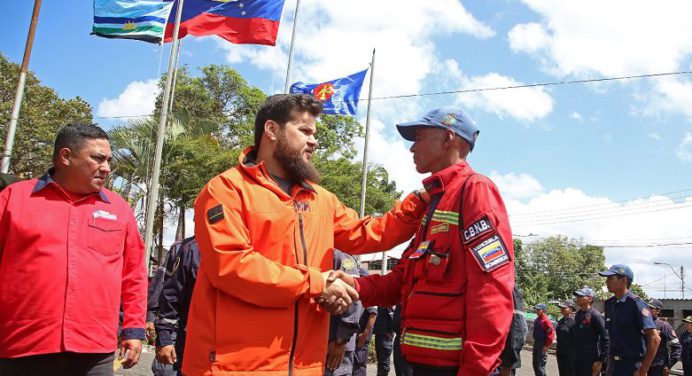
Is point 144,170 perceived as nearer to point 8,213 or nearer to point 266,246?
point 8,213

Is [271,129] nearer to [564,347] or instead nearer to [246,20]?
[564,347]

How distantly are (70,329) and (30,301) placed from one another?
279mm

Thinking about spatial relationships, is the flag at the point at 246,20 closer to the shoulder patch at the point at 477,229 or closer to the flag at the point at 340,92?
the flag at the point at 340,92

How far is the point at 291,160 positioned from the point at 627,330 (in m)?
6.07

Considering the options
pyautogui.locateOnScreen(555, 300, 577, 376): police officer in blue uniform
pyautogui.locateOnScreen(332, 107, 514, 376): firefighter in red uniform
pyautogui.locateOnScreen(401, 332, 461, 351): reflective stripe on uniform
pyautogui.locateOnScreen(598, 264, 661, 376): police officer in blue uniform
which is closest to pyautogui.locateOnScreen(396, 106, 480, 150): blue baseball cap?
pyautogui.locateOnScreen(332, 107, 514, 376): firefighter in red uniform

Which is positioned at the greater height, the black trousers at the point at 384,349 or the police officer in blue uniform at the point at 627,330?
the police officer in blue uniform at the point at 627,330

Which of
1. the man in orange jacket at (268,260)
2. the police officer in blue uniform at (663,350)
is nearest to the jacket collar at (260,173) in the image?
the man in orange jacket at (268,260)

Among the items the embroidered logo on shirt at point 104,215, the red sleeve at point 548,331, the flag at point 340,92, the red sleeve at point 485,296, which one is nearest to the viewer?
the red sleeve at point 485,296

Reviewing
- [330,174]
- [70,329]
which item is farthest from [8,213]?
[330,174]

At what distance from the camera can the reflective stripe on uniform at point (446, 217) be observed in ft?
8.98

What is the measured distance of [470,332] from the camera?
243 centimetres

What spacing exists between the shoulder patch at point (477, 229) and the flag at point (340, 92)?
13966 millimetres

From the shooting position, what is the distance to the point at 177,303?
4.94 m

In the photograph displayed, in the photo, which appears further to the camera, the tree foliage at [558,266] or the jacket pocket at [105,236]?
the tree foliage at [558,266]
